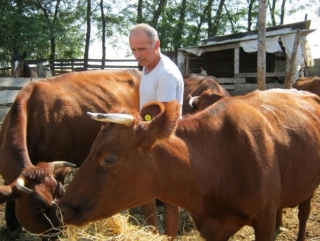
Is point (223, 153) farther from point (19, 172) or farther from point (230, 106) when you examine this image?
point (19, 172)

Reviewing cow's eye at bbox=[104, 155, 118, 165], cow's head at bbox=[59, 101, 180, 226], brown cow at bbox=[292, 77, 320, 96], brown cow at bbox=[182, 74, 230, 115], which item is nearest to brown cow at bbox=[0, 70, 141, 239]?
cow's head at bbox=[59, 101, 180, 226]

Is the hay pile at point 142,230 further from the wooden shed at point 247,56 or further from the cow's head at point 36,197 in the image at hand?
the wooden shed at point 247,56

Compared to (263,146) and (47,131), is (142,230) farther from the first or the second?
(47,131)

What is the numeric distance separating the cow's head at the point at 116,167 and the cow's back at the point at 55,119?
72.2 inches

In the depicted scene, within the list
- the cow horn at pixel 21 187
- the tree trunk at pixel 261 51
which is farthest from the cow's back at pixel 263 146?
the tree trunk at pixel 261 51

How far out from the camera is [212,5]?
3662 centimetres

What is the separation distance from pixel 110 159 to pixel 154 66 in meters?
1.42

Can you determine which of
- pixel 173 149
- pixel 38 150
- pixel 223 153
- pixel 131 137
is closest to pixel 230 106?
pixel 223 153

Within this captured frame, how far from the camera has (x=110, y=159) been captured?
2.81 meters

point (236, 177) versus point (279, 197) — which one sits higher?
point (236, 177)

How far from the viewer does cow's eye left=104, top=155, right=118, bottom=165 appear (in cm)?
281

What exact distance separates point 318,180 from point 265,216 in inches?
47.5

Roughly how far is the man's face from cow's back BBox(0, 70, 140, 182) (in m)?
1.83

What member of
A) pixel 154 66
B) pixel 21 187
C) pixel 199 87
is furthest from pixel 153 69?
pixel 199 87
